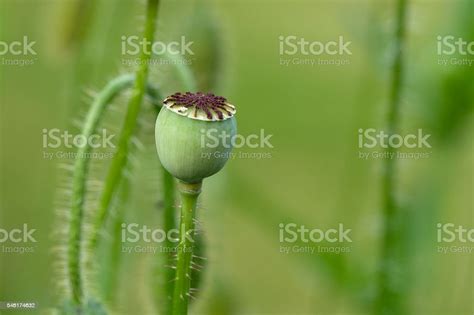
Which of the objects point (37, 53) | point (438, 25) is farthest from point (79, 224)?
point (37, 53)

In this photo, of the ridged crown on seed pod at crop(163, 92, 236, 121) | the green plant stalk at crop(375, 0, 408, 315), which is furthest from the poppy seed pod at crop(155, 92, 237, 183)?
the green plant stalk at crop(375, 0, 408, 315)

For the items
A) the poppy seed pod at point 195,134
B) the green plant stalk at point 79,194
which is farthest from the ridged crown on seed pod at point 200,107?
the green plant stalk at point 79,194

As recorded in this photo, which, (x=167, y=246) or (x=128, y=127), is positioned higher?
(x=128, y=127)

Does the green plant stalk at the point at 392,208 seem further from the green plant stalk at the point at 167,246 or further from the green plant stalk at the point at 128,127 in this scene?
the green plant stalk at the point at 128,127

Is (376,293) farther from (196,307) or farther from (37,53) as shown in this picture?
(37,53)

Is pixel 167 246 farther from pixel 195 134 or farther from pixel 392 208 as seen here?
pixel 392 208

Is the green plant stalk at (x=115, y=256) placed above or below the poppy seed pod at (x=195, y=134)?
below

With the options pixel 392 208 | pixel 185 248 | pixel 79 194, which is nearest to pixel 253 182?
pixel 392 208
